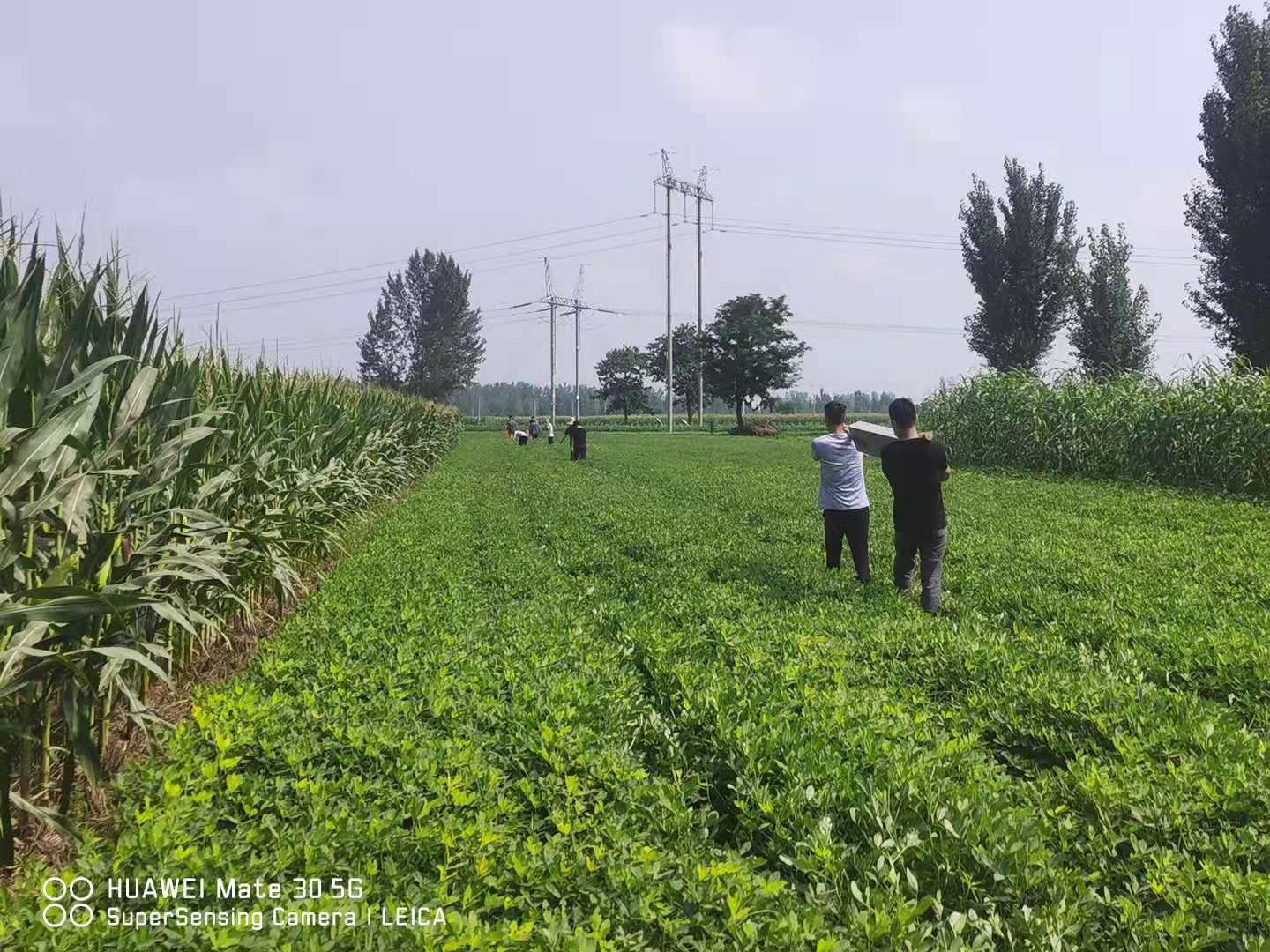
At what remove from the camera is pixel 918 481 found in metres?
6.53

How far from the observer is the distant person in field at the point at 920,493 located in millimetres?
6504

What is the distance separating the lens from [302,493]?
6.40 meters

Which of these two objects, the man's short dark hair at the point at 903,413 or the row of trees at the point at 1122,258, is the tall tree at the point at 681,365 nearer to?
the row of trees at the point at 1122,258

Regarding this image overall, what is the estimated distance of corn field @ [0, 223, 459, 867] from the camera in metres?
2.66

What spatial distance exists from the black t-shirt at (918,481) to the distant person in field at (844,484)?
85 cm

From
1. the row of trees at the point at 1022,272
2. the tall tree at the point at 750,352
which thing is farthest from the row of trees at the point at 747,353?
the row of trees at the point at 1022,272

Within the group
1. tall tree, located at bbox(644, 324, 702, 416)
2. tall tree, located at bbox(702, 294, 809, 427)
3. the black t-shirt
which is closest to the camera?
the black t-shirt

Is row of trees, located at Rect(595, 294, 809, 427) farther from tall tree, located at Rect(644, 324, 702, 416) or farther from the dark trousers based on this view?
the dark trousers

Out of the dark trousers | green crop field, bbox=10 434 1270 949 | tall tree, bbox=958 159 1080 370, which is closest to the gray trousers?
green crop field, bbox=10 434 1270 949

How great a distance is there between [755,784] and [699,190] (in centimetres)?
6320

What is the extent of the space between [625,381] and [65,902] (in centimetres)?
9962

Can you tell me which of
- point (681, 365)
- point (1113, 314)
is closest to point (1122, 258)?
point (1113, 314)

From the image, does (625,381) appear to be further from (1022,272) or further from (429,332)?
(1022,272)

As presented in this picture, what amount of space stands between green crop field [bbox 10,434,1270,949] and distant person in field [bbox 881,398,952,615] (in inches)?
16.9
